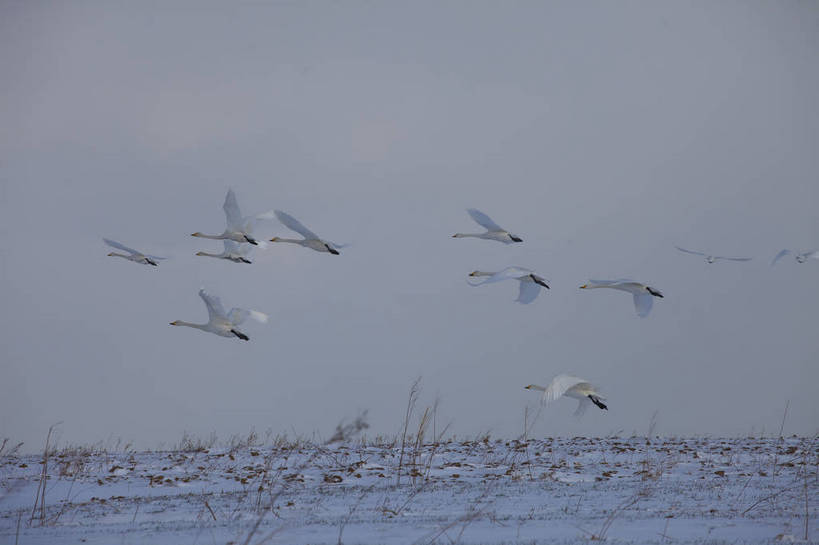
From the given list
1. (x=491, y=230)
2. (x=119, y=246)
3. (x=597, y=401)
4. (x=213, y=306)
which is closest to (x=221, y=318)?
(x=213, y=306)

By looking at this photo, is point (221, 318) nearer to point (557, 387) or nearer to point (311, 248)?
point (311, 248)

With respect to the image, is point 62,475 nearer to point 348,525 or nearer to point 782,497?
point 348,525

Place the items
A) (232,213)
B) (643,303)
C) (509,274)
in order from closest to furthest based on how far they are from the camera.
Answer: (509,274) < (643,303) < (232,213)

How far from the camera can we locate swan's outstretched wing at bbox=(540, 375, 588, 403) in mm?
8321

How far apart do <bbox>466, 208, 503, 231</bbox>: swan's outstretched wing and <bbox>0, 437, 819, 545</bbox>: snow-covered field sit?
13.8 ft

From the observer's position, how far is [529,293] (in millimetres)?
13758

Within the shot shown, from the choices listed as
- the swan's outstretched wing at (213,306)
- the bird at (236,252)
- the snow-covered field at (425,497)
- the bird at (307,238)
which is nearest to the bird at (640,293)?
the snow-covered field at (425,497)

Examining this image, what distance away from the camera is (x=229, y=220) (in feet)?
51.3

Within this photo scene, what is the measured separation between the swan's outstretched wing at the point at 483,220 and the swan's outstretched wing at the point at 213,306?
15.7 ft

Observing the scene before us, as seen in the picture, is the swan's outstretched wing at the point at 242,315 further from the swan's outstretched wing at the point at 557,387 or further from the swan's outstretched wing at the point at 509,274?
the swan's outstretched wing at the point at 557,387

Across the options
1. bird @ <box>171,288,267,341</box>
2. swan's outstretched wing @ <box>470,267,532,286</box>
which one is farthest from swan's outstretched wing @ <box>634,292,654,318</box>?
bird @ <box>171,288,267,341</box>

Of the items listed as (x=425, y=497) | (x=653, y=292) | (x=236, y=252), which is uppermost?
(x=236, y=252)

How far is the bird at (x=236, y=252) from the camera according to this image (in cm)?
1645

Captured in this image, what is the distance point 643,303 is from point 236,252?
7.83 meters
